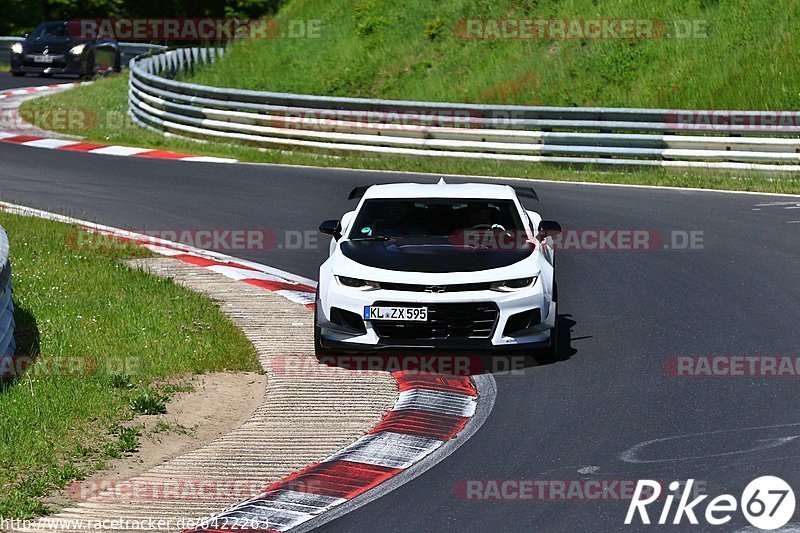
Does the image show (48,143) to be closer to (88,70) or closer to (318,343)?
(88,70)

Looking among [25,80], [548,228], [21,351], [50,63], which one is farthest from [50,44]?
[548,228]

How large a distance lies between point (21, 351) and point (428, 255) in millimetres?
3302

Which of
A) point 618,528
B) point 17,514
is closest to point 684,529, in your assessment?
point 618,528

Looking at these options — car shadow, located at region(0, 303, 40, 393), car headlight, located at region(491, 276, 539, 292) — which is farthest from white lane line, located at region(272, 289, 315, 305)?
car headlight, located at region(491, 276, 539, 292)

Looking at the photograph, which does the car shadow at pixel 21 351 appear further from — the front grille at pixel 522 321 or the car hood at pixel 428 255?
the front grille at pixel 522 321

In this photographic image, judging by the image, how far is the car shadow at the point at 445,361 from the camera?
32.6 ft

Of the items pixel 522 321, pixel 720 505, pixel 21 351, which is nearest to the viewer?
pixel 720 505

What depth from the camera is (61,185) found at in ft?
67.1

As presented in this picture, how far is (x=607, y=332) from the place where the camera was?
11109 millimetres

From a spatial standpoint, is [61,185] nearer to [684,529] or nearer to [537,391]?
[537,391]

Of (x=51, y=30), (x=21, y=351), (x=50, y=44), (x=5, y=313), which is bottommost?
(x=50, y=44)

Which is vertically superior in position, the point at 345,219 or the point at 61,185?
the point at 345,219

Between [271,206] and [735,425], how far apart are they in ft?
35.8

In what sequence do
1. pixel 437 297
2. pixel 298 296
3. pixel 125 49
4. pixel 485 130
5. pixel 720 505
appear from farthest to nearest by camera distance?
pixel 125 49, pixel 485 130, pixel 298 296, pixel 437 297, pixel 720 505
